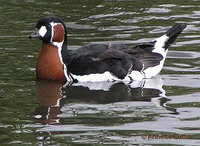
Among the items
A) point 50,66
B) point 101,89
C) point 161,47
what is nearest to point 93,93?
point 101,89

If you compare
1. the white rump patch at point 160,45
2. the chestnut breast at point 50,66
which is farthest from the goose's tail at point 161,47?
the chestnut breast at point 50,66

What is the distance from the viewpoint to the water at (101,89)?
29.8 ft

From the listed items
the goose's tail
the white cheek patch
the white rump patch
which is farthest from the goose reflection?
the white cheek patch

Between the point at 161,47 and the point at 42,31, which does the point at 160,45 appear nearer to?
the point at 161,47

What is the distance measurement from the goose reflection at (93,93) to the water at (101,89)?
13mm

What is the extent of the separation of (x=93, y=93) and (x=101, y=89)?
0.26 m

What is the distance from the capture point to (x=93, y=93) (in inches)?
445

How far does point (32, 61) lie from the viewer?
13.0m

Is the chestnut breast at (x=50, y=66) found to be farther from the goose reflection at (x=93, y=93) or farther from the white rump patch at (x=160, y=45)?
the white rump patch at (x=160, y=45)

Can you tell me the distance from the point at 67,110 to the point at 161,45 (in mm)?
2804

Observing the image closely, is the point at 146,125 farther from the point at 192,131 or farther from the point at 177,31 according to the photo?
the point at 177,31

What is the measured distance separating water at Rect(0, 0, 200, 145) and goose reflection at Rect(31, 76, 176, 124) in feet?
0.04

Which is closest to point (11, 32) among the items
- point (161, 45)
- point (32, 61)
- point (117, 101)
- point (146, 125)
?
point (32, 61)

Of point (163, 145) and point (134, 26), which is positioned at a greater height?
point (134, 26)
